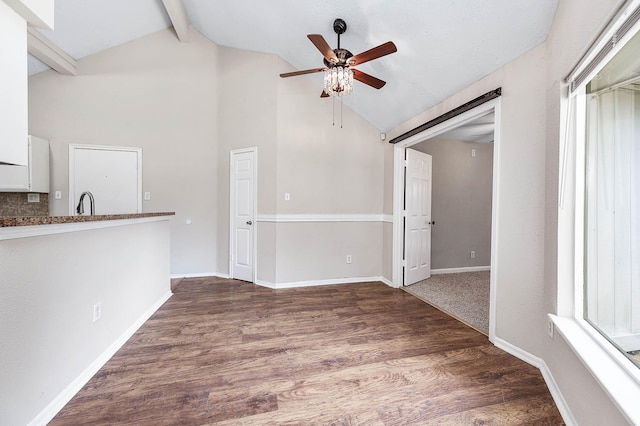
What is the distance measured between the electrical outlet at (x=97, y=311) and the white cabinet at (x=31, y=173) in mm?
2599

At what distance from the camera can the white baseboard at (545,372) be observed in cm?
132

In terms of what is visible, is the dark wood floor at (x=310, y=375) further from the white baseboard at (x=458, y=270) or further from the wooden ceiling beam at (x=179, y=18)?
the wooden ceiling beam at (x=179, y=18)

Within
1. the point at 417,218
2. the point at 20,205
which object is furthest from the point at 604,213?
the point at 20,205

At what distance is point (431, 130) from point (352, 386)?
2616mm

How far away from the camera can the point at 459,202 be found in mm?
4449

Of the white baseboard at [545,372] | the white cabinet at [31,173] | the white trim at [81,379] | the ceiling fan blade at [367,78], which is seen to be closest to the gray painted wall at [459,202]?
the ceiling fan blade at [367,78]

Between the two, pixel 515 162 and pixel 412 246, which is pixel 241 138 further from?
pixel 515 162

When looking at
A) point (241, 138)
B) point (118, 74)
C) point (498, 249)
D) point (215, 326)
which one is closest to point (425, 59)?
point (498, 249)

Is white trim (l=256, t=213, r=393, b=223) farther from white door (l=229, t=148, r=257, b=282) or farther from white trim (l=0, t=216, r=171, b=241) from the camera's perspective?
white trim (l=0, t=216, r=171, b=241)

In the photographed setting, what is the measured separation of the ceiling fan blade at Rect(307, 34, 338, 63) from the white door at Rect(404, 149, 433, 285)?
1931 millimetres

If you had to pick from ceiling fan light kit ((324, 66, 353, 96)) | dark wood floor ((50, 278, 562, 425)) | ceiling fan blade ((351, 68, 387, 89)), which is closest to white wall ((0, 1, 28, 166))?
dark wood floor ((50, 278, 562, 425))

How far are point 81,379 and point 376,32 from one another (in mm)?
3445

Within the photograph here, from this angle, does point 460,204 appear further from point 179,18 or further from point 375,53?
point 179,18

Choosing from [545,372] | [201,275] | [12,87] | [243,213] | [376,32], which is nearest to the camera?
[12,87]
